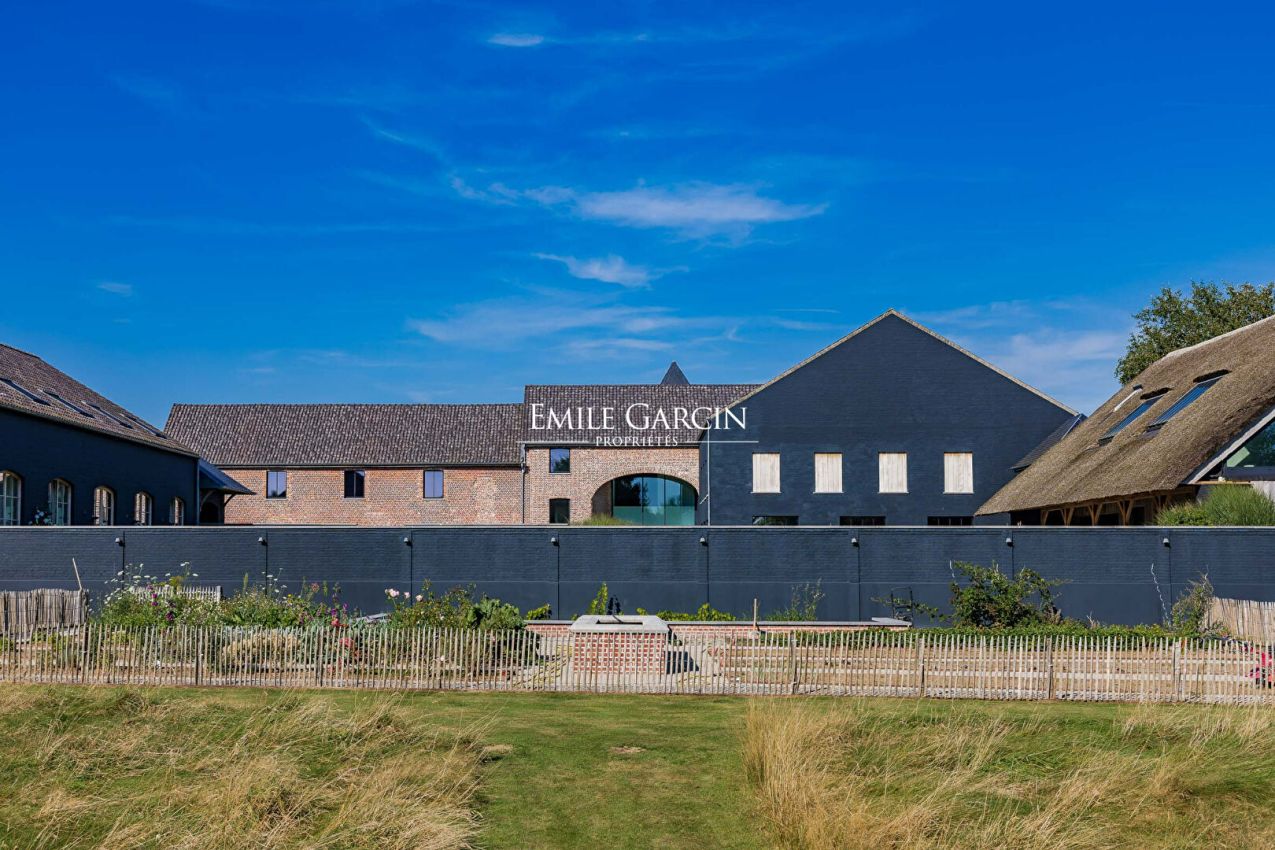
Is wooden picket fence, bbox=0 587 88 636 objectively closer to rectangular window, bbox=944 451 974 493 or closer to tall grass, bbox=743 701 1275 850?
tall grass, bbox=743 701 1275 850

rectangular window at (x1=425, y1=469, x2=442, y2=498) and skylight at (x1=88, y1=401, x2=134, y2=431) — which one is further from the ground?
skylight at (x1=88, y1=401, x2=134, y2=431)

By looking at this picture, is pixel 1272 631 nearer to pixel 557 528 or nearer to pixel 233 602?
pixel 557 528

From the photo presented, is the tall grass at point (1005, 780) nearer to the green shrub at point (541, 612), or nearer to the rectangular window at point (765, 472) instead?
the green shrub at point (541, 612)

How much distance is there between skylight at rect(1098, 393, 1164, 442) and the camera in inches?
1095

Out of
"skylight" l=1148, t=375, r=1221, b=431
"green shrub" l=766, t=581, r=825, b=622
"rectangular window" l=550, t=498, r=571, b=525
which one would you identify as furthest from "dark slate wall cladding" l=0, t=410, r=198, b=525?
"skylight" l=1148, t=375, r=1221, b=431

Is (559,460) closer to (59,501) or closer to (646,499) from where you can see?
(646,499)

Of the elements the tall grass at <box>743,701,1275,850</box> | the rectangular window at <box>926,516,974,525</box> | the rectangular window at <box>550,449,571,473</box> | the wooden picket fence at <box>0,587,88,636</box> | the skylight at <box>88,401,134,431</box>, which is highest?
the skylight at <box>88,401,134,431</box>

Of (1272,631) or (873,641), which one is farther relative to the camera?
(1272,631)

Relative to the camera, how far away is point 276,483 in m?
47.6

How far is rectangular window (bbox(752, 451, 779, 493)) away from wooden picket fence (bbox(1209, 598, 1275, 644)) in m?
18.2

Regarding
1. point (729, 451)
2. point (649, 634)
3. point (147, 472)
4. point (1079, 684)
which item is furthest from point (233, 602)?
point (729, 451)

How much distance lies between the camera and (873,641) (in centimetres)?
1493

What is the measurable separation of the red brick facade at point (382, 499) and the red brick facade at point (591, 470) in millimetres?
2751

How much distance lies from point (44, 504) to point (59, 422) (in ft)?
7.06
